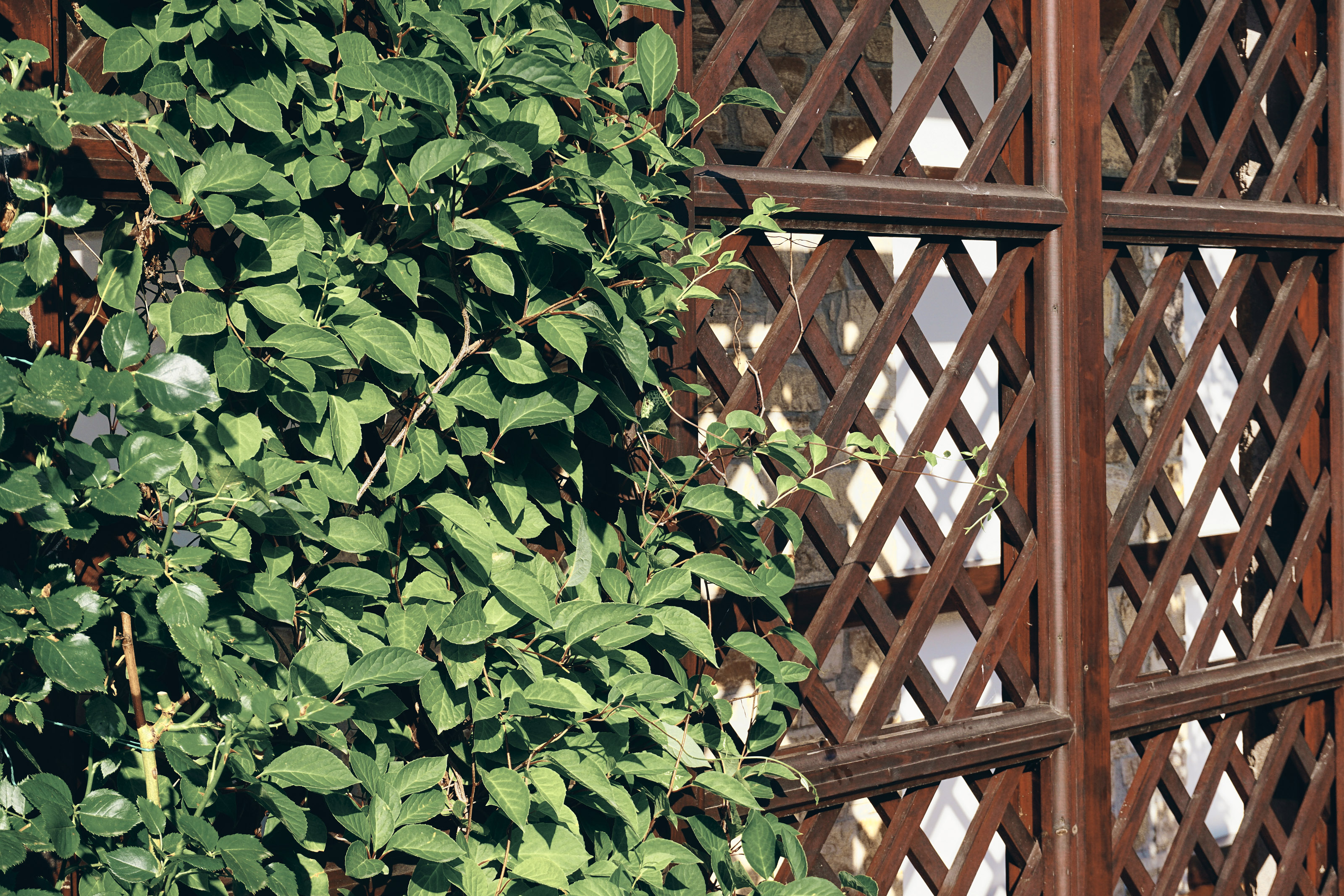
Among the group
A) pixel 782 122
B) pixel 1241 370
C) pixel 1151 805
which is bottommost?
pixel 782 122

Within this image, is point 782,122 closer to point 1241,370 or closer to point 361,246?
point 361,246

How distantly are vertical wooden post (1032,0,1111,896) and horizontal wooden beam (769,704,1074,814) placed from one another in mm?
74

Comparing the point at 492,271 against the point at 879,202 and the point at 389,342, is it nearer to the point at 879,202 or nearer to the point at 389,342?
the point at 389,342

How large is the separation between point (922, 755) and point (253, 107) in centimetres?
144

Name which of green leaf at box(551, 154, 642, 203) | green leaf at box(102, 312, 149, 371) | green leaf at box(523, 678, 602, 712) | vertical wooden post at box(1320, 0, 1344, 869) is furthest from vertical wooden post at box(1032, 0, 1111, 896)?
green leaf at box(102, 312, 149, 371)

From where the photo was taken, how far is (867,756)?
5.77ft

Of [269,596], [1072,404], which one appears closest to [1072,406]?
[1072,404]

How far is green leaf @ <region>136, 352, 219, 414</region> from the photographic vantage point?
100 cm

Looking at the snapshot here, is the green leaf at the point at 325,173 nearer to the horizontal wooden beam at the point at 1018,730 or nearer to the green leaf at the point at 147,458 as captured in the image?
the green leaf at the point at 147,458

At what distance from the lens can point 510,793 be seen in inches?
47.4

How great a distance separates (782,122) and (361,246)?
797 millimetres

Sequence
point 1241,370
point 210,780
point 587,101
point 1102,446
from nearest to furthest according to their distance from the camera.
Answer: point 210,780, point 587,101, point 1102,446, point 1241,370

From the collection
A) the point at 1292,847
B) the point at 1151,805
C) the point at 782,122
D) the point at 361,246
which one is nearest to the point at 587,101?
the point at 361,246

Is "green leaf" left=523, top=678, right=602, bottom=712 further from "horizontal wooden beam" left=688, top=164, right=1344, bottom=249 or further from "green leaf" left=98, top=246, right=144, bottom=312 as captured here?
"horizontal wooden beam" left=688, top=164, right=1344, bottom=249
